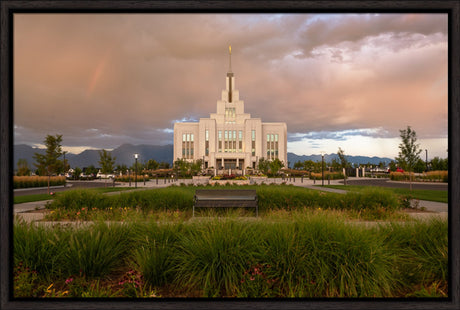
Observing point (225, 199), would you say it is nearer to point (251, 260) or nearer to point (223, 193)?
point (223, 193)

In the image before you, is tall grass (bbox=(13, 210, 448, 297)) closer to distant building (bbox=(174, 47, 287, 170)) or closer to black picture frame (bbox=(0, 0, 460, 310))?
black picture frame (bbox=(0, 0, 460, 310))

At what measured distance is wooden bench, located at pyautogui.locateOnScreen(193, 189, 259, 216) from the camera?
6.40m

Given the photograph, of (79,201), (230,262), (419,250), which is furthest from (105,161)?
(419,250)

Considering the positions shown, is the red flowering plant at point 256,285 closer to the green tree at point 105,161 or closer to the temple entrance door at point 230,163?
the green tree at point 105,161

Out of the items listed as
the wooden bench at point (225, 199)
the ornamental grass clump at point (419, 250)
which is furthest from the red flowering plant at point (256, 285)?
the wooden bench at point (225, 199)

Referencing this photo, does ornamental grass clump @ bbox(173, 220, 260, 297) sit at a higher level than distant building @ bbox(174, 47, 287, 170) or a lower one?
lower

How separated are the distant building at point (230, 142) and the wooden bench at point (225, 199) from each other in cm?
5742

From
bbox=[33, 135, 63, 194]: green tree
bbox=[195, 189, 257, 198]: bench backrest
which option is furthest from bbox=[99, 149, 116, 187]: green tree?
bbox=[195, 189, 257, 198]: bench backrest

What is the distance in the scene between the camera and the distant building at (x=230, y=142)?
65625 mm

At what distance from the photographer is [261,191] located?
776 cm

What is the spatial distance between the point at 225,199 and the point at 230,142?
205 feet

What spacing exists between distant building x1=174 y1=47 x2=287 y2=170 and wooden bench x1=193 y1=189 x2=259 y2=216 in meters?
57.4

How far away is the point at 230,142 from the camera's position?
68938 mm
